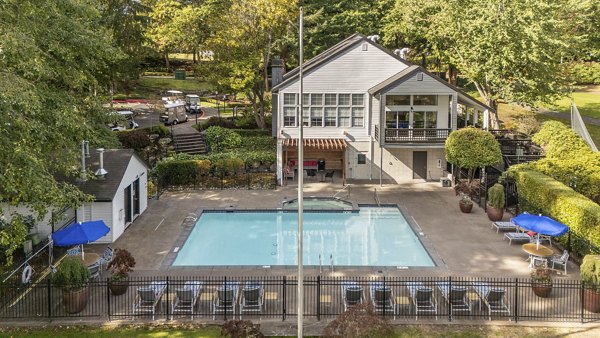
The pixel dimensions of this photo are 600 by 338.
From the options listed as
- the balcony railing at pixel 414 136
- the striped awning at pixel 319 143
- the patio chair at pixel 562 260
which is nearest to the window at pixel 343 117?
the striped awning at pixel 319 143

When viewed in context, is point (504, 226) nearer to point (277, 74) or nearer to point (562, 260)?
point (562, 260)

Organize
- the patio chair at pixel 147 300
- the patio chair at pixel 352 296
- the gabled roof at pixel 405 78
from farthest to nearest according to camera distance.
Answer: the gabled roof at pixel 405 78, the patio chair at pixel 352 296, the patio chair at pixel 147 300

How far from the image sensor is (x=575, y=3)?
147 feet

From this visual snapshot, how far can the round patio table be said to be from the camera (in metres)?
21.3

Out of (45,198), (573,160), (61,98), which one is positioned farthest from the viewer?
(573,160)

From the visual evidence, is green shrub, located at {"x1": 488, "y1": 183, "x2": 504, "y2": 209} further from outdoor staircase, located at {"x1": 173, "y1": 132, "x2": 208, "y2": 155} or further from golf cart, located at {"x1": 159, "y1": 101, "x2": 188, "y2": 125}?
golf cart, located at {"x1": 159, "y1": 101, "x2": 188, "y2": 125}

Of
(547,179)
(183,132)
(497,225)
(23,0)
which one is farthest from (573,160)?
(183,132)

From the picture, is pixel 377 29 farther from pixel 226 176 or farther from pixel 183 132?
pixel 226 176

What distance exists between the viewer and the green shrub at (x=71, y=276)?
16766 mm

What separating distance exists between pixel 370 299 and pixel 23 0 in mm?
14471

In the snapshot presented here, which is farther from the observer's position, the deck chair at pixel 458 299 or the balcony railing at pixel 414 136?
the balcony railing at pixel 414 136

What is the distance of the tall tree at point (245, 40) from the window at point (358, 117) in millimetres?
11178

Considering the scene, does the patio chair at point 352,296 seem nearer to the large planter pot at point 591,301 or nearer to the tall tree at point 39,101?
the large planter pot at point 591,301

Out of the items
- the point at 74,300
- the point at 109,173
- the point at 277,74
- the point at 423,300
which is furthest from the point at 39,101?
the point at 277,74
